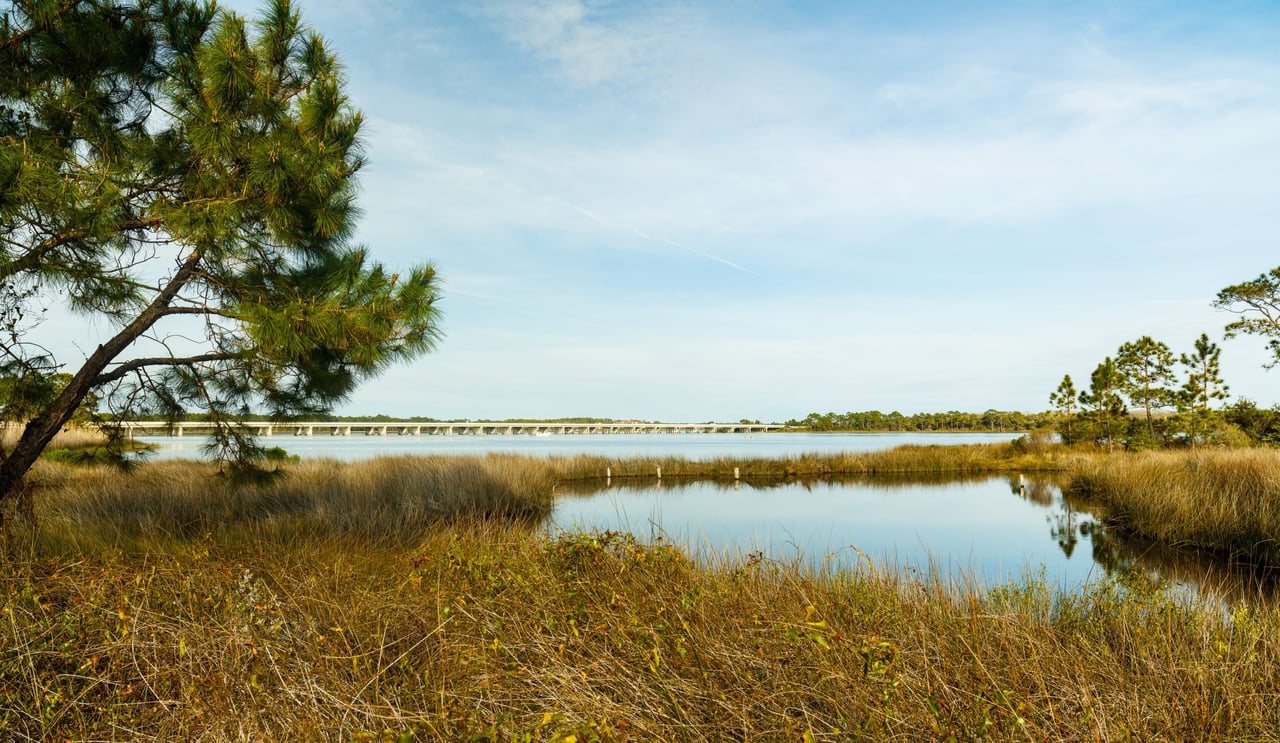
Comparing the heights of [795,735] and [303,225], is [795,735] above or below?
below

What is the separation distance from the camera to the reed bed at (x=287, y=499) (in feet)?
27.0

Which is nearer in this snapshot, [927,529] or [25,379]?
[25,379]

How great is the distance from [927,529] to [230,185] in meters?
15.1

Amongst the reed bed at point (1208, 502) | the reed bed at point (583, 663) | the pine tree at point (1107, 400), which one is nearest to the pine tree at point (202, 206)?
the reed bed at point (583, 663)

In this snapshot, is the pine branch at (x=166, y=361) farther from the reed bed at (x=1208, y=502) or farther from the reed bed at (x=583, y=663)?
the reed bed at (x=1208, y=502)

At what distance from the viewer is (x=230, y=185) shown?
5879 mm

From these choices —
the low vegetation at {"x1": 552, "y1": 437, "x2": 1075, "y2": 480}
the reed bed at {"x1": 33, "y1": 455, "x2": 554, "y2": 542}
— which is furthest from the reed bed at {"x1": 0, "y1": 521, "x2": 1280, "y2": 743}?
the low vegetation at {"x1": 552, "y1": 437, "x2": 1075, "y2": 480}

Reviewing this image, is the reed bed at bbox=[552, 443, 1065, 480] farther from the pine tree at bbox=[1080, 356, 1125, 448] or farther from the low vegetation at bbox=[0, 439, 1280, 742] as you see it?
the low vegetation at bbox=[0, 439, 1280, 742]

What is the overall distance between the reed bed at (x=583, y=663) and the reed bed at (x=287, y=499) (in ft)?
11.0

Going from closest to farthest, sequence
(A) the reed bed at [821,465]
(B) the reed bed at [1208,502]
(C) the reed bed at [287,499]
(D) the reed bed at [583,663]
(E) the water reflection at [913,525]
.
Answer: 1. (D) the reed bed at [583,663]
2. (C) the reed bed at [287,499]
3. (E) the water reflection at [913,525]
4. (B) the reed bed at [1208,502]
5. (A) the reed bed at [821,465]

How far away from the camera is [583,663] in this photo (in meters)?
3.61

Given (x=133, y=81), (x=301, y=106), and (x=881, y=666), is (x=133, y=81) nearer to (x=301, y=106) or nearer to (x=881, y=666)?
(x=301, y=106)

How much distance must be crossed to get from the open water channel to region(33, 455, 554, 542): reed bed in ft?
5.45

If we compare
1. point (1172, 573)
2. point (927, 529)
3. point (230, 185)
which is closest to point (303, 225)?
point (230, 185)
